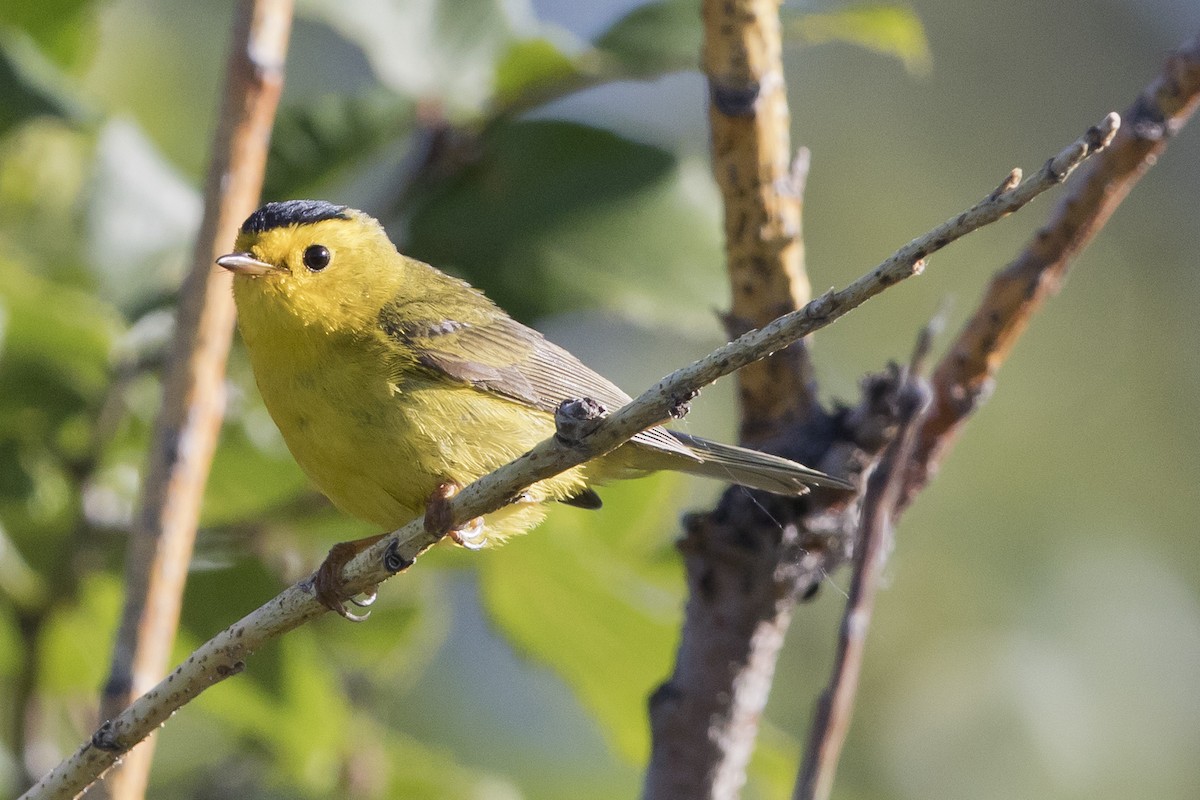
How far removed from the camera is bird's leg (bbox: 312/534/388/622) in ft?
7.25

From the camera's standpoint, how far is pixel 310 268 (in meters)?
2.97

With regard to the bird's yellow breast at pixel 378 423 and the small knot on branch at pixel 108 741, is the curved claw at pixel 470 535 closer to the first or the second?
the bird's yellow breast at pixel 378 423

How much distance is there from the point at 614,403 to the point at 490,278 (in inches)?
16.3

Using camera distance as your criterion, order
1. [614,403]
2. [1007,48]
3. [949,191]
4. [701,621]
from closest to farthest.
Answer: [701,621]
[614,403]
[949,191]
[1007,48]

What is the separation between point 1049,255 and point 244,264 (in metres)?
1.51

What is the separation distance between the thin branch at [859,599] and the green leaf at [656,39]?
0.99 meters

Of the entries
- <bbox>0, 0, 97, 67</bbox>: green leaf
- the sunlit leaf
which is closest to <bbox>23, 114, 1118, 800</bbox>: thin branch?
the sunlit leaf

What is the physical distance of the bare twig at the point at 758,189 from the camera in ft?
7.99

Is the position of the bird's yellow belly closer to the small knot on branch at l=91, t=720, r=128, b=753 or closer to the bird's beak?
the bird's beak

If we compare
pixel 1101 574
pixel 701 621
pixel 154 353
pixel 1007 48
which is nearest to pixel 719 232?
pixel 701 621

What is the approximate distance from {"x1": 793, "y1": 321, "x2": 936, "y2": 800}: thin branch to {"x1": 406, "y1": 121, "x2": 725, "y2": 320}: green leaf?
31.6 inches

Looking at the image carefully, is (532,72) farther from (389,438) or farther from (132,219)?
(389,438)

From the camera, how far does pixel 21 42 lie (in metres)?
3.04

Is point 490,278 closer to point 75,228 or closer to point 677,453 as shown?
point 677,453
